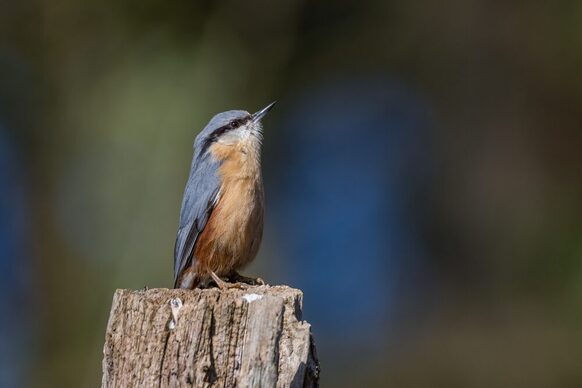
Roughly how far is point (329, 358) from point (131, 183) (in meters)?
2.73

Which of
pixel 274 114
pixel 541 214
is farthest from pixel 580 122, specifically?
pixel 274 114

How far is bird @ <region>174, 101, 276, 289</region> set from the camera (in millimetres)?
5145

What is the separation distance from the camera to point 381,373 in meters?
9.16

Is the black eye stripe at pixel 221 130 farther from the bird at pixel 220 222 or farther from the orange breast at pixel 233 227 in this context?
the orange breast at pixel 233 227

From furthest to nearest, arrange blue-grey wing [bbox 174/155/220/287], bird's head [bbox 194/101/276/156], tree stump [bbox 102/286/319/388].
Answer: bird's head [bbox 194/101/276/156], blue-grey wing [bbox 174/155/220/287], tree stump [bbox 102/286/319/388]

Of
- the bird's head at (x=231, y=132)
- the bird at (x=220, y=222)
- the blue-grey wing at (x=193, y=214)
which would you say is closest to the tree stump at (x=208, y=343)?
the bird at (x=220, y=222)

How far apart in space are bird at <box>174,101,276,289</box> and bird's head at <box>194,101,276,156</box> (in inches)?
6.1

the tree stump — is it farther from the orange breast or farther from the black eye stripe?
the black eye stripe

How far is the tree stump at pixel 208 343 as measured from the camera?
10.4 ft

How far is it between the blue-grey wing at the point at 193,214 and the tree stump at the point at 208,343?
176cm

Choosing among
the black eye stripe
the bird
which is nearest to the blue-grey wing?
the bird

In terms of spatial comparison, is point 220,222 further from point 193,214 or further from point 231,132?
point 231,132

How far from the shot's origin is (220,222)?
5176 mm

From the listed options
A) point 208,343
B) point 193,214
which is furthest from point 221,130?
point 208,343
